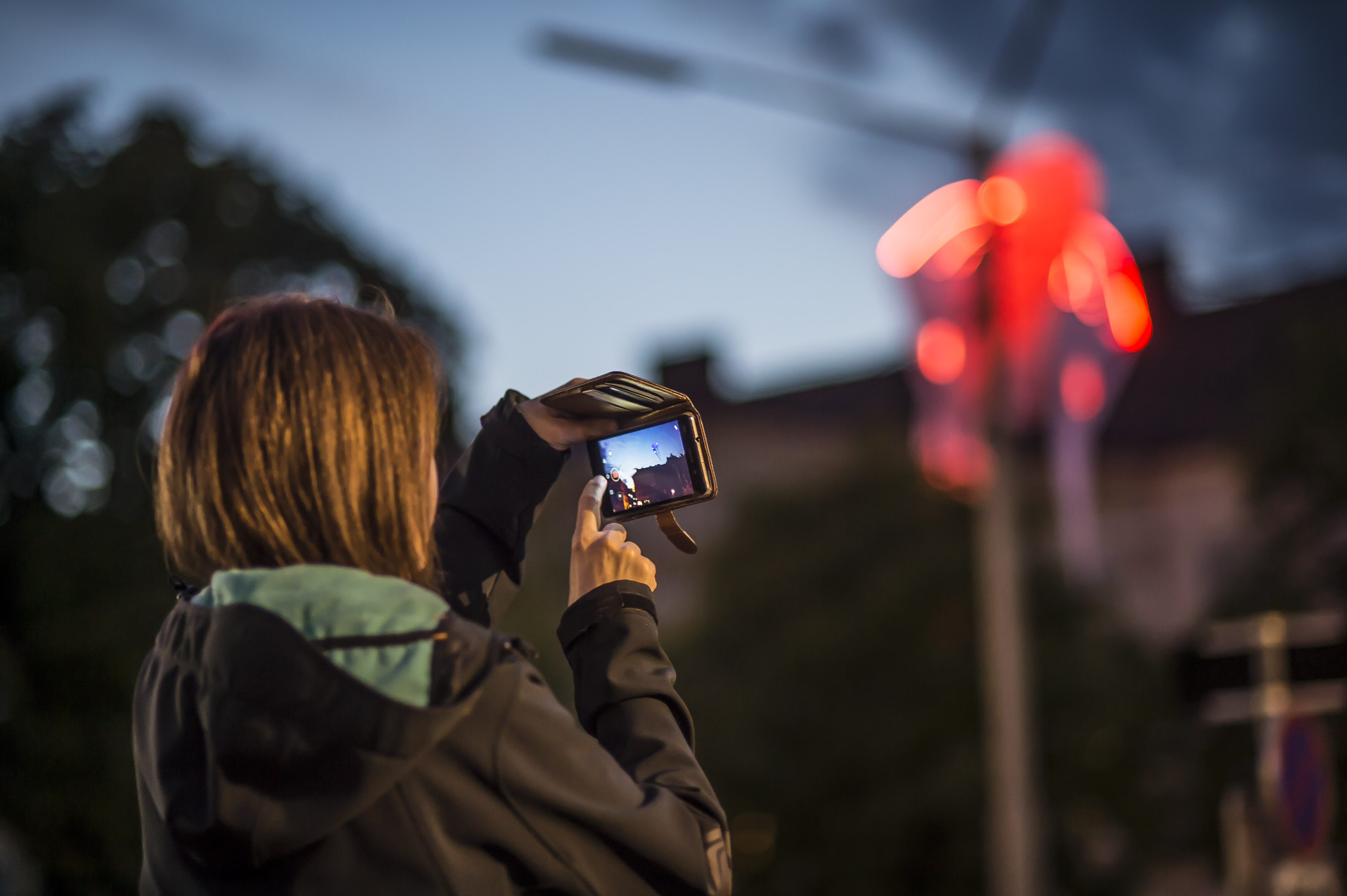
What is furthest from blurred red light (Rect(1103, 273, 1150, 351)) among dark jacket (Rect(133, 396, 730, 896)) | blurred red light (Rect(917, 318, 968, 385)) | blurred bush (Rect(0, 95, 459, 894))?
dark jacket (Rect(133, 396, 730, 896))

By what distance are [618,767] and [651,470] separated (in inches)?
20.0

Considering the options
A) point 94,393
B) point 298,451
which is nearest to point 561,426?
point 298,451

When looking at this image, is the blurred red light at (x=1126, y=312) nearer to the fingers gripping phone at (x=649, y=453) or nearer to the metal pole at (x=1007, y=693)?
the metal pole at (x=1007, y=693)

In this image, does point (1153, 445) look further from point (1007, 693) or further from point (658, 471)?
point (658, 471)

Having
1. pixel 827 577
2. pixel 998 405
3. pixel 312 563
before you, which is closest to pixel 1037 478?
pixel 827 577

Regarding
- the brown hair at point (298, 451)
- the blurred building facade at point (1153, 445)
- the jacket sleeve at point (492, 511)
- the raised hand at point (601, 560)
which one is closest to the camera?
the brown hair at point (298, 451)

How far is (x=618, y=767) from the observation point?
4.83 ft

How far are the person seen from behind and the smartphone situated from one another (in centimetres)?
15

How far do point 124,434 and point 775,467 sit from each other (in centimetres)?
2582

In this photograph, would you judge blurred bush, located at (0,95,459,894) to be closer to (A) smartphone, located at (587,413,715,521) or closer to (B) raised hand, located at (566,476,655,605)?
(A) smartphone, located at (587,413,715,521)

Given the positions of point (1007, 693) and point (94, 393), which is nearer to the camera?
point (1007, 693)

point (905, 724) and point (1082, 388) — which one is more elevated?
point (1082, 388)

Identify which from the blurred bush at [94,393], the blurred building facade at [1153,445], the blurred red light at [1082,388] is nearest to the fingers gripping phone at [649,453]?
the blurred red light at [1082,388]

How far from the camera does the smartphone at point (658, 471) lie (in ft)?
6.00
